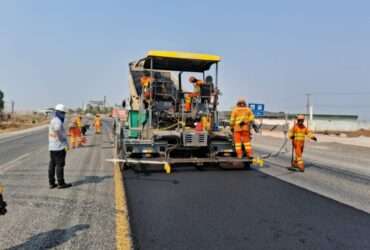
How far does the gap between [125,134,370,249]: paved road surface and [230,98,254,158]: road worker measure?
0.88 m

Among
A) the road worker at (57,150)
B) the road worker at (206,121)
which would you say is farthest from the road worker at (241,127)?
the road worker at (57,150)

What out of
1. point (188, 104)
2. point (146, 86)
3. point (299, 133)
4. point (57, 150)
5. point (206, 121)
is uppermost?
point (146, 86)

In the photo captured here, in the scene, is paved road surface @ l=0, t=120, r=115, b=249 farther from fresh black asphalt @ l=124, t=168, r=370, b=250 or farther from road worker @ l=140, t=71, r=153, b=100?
road worker @ l=140, t=71, r=153, b=100

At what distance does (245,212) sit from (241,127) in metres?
3.93

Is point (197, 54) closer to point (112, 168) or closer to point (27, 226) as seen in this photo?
point (112, 168)

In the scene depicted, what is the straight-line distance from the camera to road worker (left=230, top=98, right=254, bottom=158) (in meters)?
8.88

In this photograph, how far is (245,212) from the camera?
518 cm

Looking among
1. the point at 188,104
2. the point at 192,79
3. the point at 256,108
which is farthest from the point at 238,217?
the point at 256,108

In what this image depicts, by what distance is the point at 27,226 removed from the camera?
4406mm

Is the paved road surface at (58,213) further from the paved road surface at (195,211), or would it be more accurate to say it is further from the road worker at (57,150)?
the road worker at (57,150)

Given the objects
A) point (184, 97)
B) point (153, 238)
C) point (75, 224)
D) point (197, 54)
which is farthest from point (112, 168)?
point (153, 238)

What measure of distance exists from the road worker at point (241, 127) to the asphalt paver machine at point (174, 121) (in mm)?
325

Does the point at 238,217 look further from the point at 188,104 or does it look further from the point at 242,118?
the point at 188,104

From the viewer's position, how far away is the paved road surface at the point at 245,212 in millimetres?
4035
